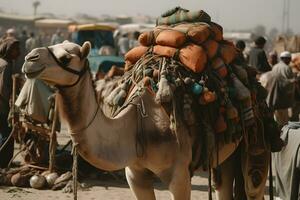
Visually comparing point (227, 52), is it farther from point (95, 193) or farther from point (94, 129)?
point (95, 193)

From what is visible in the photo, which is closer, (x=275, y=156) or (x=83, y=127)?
(x=83, y=127)

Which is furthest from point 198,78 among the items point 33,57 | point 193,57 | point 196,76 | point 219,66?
point 33,57

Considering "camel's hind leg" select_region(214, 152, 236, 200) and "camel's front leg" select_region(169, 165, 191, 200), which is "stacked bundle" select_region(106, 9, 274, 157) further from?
"camel's hind leg" select_region(214, 152, 236, 200)

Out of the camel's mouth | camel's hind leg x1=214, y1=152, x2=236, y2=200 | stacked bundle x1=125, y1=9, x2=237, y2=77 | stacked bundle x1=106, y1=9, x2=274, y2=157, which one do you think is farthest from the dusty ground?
the camel's mouth

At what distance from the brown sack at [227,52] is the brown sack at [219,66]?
0.31 feet

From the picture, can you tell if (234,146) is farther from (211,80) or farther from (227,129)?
(211,80)

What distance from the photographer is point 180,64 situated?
16.6 feet

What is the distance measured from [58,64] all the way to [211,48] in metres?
1.81

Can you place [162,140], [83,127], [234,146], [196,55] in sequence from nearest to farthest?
[83,127] < [162,140] < [196,55] < [234,146]

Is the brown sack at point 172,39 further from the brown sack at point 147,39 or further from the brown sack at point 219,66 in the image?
the brown sack at point 219,66

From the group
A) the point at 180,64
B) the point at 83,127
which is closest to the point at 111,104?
the point at 180,64

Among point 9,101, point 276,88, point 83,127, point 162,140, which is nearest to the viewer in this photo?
point 83,127

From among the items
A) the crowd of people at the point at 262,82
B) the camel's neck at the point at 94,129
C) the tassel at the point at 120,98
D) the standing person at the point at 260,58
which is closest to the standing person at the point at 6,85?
the crowd of people at the point at 262,82

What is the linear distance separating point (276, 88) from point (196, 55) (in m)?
6.69
